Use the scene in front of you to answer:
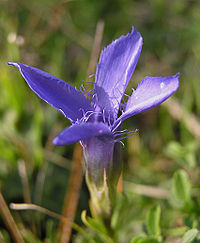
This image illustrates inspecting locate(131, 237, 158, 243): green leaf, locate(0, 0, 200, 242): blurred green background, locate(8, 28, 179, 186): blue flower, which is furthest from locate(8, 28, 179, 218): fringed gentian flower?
locate(0, 0, 200, 242): blurred green background

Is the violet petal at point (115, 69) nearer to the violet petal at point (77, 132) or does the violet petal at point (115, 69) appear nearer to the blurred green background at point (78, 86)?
the violet petal at point (77, 132)

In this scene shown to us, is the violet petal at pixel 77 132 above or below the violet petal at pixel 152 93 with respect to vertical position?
below

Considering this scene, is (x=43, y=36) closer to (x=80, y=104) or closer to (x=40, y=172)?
(x=40, y=172)

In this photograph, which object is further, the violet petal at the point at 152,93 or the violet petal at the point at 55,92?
the violet petal at the point at 55,92

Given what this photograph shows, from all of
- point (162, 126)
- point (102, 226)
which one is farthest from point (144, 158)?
point (102, 226)

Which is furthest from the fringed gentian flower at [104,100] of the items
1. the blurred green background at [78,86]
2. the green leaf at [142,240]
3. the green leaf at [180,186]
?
the blurred green background at [78,86]

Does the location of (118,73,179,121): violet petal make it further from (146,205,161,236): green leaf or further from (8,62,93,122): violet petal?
(146,205,161,236): green leaf
